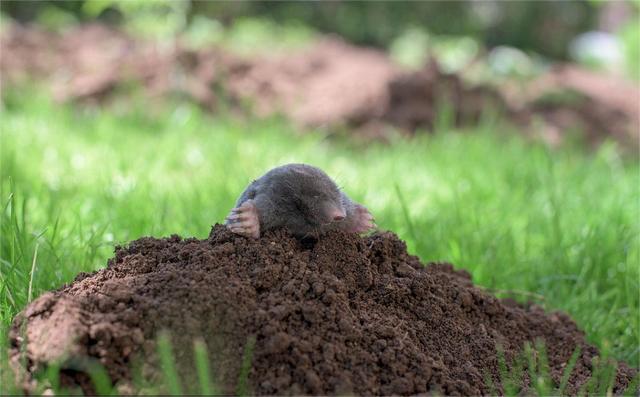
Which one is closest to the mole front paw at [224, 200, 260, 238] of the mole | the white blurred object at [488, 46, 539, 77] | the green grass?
the mole

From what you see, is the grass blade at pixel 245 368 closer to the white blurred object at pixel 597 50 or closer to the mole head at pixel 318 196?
the mole head at pixel 318 196

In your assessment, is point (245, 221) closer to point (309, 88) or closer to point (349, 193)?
point (349, 193)

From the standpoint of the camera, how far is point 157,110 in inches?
248

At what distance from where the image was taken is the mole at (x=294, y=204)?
2.33 metres

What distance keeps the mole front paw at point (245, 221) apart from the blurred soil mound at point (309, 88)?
14.3ft

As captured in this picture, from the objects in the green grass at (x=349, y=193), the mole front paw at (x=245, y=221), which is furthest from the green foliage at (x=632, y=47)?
the mole front paw at (x=245, y=221)

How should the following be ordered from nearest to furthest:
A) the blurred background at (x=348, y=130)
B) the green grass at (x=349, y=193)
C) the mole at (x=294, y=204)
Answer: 1. the mole at (x=294, y=204)
2. the green grass at (x=349, y=193)
3. the blurred background at (x=348, y=130)

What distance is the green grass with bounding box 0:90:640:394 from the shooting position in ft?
9.32

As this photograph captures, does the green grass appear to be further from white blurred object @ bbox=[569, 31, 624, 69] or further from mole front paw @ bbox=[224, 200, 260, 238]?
white blurred object @ bbox=[569, 31, 624, 69]

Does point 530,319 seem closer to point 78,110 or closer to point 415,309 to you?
point 415,309

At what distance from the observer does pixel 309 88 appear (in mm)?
7457

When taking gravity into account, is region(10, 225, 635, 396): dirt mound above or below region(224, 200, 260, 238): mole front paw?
below

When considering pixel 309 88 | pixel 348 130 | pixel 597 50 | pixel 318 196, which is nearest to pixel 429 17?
pixel 597 50

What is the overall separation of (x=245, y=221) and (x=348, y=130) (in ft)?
14.6
